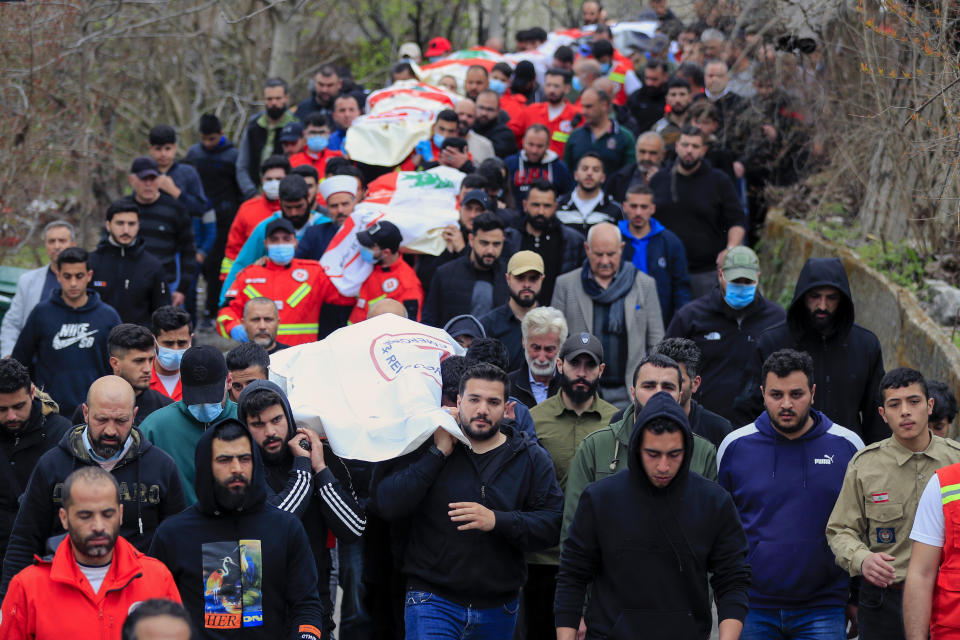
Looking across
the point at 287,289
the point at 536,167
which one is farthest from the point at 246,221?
the point at 536,167

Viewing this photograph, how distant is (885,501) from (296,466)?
2.79 metres

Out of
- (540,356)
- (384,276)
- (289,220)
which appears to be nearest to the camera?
(540,356)

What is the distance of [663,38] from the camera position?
17.2 meters

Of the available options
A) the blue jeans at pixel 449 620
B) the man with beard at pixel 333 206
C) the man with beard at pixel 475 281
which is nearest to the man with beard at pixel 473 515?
the blue jeans at pixel 449 620

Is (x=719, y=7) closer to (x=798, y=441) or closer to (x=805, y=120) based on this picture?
(x=805, y=120)

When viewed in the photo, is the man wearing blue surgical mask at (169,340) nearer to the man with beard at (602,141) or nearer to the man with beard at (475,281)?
the man with beard at (475,281)

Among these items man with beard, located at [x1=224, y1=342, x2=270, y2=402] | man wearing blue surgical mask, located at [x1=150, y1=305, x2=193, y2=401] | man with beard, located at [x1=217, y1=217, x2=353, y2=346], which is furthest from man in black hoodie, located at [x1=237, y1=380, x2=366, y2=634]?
Answer: man with beard, located at [x1=217, y1=217, x2=353, y2=346]

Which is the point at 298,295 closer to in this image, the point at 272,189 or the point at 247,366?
the point at 272,189

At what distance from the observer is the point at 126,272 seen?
1023 centimetres

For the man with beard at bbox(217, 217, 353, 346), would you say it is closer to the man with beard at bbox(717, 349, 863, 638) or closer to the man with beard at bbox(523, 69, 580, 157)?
the man with beard at bbox(717, 349, 863, 638)

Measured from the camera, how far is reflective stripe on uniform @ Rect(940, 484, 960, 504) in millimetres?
5484

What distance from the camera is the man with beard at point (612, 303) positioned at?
30.0 ft

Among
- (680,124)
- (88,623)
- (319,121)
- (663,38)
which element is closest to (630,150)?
(680,124)

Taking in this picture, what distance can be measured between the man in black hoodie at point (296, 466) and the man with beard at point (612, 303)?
3.07 meters
